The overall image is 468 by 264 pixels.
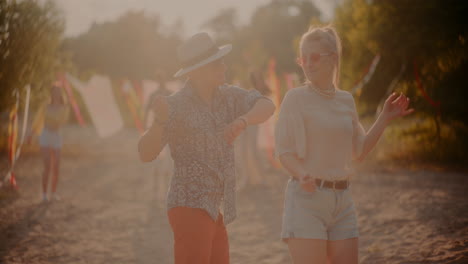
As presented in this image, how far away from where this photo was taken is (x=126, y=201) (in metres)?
9.47

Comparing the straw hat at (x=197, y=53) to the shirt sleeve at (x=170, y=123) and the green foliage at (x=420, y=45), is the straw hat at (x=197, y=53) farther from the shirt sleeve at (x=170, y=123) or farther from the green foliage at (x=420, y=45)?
the green foliage at (x=420, y=45)

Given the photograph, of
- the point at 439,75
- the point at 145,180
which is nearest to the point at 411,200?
the point at 439,75

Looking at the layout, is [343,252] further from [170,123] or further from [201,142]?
[170,123]

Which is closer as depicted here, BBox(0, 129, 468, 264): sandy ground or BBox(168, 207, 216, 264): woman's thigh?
BBox(168, 207, 216, 264): woman's thigh

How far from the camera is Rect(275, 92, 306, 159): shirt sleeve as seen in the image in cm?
275

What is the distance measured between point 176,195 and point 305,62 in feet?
3.60

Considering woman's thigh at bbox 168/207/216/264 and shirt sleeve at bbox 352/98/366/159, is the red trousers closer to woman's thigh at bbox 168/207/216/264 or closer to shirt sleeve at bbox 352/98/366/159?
woman's thigh at bbox 168/207/216/264

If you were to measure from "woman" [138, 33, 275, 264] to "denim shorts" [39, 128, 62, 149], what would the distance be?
6342mm

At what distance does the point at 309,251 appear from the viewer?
2.60 meters

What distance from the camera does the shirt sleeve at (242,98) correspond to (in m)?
3.00

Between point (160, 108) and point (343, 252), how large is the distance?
51.0 inches

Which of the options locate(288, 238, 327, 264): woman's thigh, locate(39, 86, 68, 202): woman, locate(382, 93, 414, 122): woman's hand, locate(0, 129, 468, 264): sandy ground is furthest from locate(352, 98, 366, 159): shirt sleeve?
locate(39, 86, 68, 202): woman

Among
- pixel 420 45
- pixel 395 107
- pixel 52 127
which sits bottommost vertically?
pixel 395 107

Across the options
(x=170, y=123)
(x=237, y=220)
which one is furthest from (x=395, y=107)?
(x=237, y=220)
